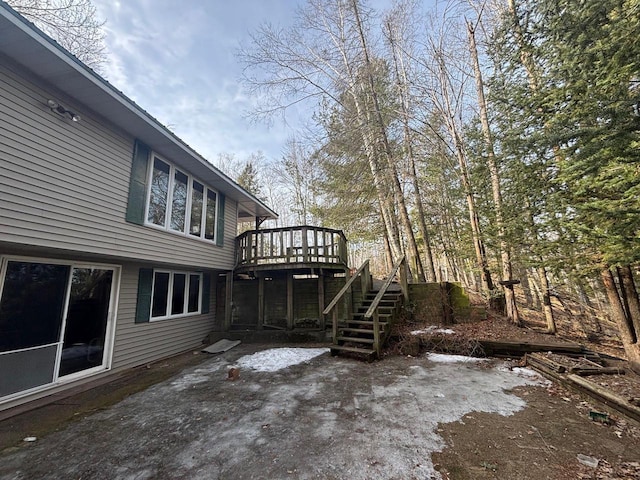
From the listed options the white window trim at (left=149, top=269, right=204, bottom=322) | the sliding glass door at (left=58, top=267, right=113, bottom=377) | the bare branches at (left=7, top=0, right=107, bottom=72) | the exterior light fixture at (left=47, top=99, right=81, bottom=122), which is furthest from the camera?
the bare branches at (left=7, top=0, right=107, bottom=72)

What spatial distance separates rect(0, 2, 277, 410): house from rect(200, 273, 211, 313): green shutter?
1.18 m

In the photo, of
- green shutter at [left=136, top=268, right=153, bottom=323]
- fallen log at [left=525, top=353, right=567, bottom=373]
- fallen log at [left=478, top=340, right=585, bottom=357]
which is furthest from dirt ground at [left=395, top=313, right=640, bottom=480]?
green shutter at [left=136, top=268, right=153, bottom=323]

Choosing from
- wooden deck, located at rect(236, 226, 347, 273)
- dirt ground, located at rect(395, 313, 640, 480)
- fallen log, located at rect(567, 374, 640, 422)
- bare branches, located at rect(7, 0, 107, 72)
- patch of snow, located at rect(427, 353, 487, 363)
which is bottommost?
dirt ground, located at rect(395, 313, 640, 480)

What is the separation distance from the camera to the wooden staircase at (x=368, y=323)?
5.42 m

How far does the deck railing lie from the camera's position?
7652 millimetres

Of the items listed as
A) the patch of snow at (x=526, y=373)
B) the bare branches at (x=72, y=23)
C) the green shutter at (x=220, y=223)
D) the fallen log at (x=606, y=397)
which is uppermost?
the bare branches at (x=72, y=23)

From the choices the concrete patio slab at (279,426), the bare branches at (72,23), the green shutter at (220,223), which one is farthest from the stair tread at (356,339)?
the bare branches at (72,23)

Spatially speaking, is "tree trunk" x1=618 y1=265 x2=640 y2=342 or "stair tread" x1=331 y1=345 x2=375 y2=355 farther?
"stair tread" x1=331 y1=345 x2=375 y2=355

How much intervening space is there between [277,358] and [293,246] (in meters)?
3.10

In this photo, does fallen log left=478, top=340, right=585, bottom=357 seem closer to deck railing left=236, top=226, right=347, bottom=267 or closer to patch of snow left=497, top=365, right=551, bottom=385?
patch of snow left=497, top=365, right=551, bottom=385

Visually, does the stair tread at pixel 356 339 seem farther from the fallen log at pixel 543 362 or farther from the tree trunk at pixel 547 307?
the tree trunk at pixel 547 307

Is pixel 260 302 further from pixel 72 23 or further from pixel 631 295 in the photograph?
pixel 72 23

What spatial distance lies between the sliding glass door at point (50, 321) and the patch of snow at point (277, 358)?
9.20 feet

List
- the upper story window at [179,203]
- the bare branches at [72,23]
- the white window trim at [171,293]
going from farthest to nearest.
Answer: the bare branches at [72,23]
the white window trim at [171,293]
the upper story window at [179,203]
